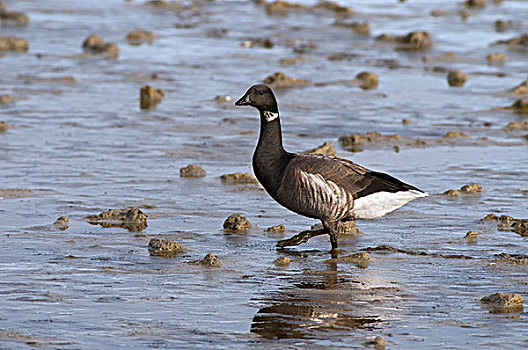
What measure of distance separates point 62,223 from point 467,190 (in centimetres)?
458

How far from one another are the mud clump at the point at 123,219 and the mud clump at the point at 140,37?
44.4 ft

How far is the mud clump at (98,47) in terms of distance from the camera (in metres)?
22.2

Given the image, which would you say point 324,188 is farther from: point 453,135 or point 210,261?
point 453,135

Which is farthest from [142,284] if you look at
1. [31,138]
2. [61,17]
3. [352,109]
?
[61,17]

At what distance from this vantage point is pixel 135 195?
11.9 m

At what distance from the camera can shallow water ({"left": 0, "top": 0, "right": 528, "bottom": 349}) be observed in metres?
7.75

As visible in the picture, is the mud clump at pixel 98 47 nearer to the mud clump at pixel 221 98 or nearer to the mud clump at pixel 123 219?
the mud clump at pixel 221 98

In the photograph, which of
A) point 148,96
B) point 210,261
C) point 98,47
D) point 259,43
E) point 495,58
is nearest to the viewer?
point 210,261

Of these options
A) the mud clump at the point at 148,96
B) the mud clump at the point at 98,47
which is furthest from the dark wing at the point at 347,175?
the mud clump at the point at 98,47

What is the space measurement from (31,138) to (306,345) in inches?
327

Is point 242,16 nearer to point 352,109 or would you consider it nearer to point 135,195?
point 352,109

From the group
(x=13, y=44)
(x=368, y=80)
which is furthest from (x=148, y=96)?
(x=13, y=44)

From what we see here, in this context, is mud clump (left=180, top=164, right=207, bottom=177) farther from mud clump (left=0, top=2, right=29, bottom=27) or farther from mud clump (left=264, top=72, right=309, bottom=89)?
mud clump (left=0, top=2, right=29, bottom=27)

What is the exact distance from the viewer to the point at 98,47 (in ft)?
73.7
